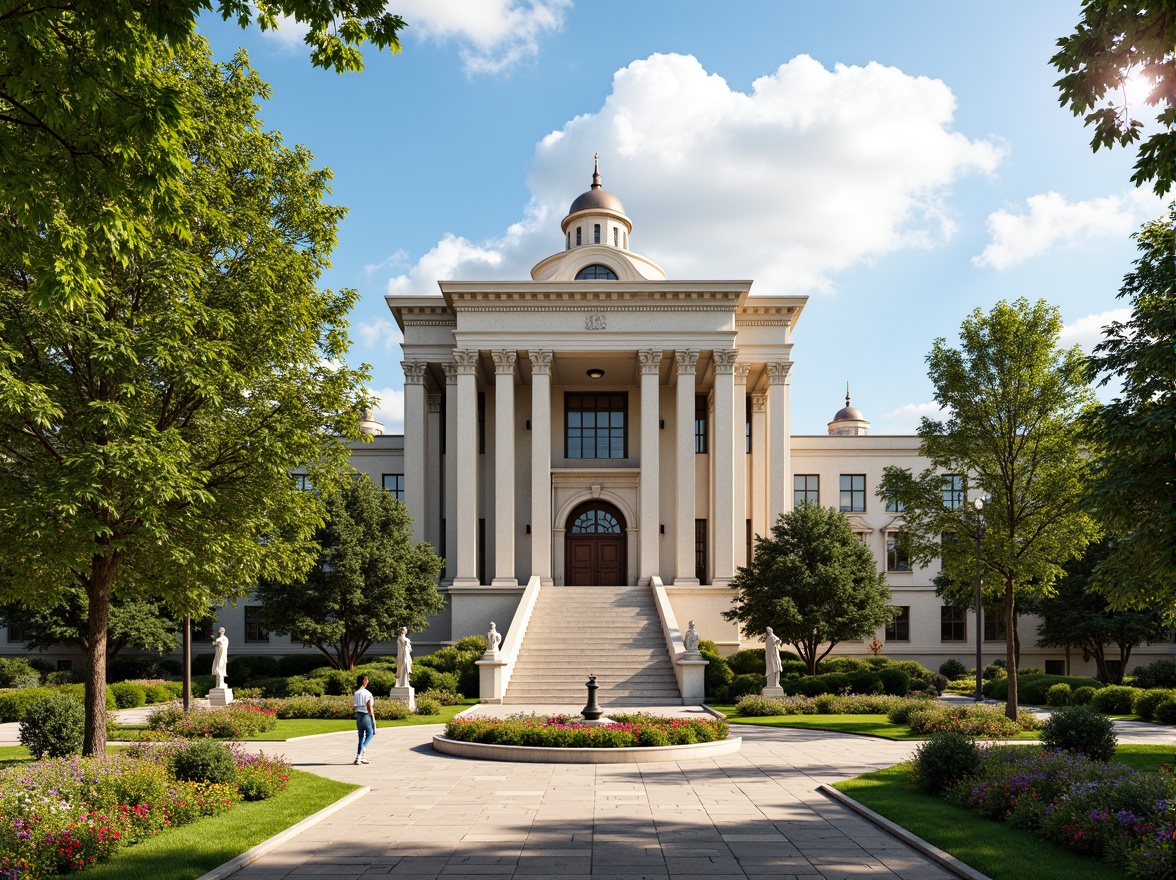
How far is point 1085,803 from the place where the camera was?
1077 cm

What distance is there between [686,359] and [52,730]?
2738 cm

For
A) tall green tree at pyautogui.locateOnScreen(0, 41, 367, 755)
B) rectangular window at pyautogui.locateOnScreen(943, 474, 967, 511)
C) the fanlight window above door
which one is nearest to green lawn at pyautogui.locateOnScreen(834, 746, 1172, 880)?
tall green tree at pyautogui.locateOnScreen(0, 41, 367, 755)

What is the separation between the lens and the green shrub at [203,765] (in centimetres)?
1306

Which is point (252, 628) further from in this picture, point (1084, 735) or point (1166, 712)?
point (1084, 735)

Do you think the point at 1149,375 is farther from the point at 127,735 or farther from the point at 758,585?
the point at 127,735

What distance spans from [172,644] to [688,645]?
2395 centimetres

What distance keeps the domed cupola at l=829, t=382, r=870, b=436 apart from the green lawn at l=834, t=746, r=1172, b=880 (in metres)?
57.9

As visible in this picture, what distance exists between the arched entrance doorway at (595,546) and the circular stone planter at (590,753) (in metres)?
23.2

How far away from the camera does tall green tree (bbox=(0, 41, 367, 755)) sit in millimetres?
12969

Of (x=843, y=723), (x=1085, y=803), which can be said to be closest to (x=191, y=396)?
(x=1085, y=803)

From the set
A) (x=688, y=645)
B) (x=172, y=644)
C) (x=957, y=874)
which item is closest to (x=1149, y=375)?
(x=957, y=874)

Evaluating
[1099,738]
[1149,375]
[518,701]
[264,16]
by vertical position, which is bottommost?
[518,701]

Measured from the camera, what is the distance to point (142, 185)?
8172 mm

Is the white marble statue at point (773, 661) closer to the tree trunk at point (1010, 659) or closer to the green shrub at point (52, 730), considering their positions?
the tree trunk at point (1010, 659)
